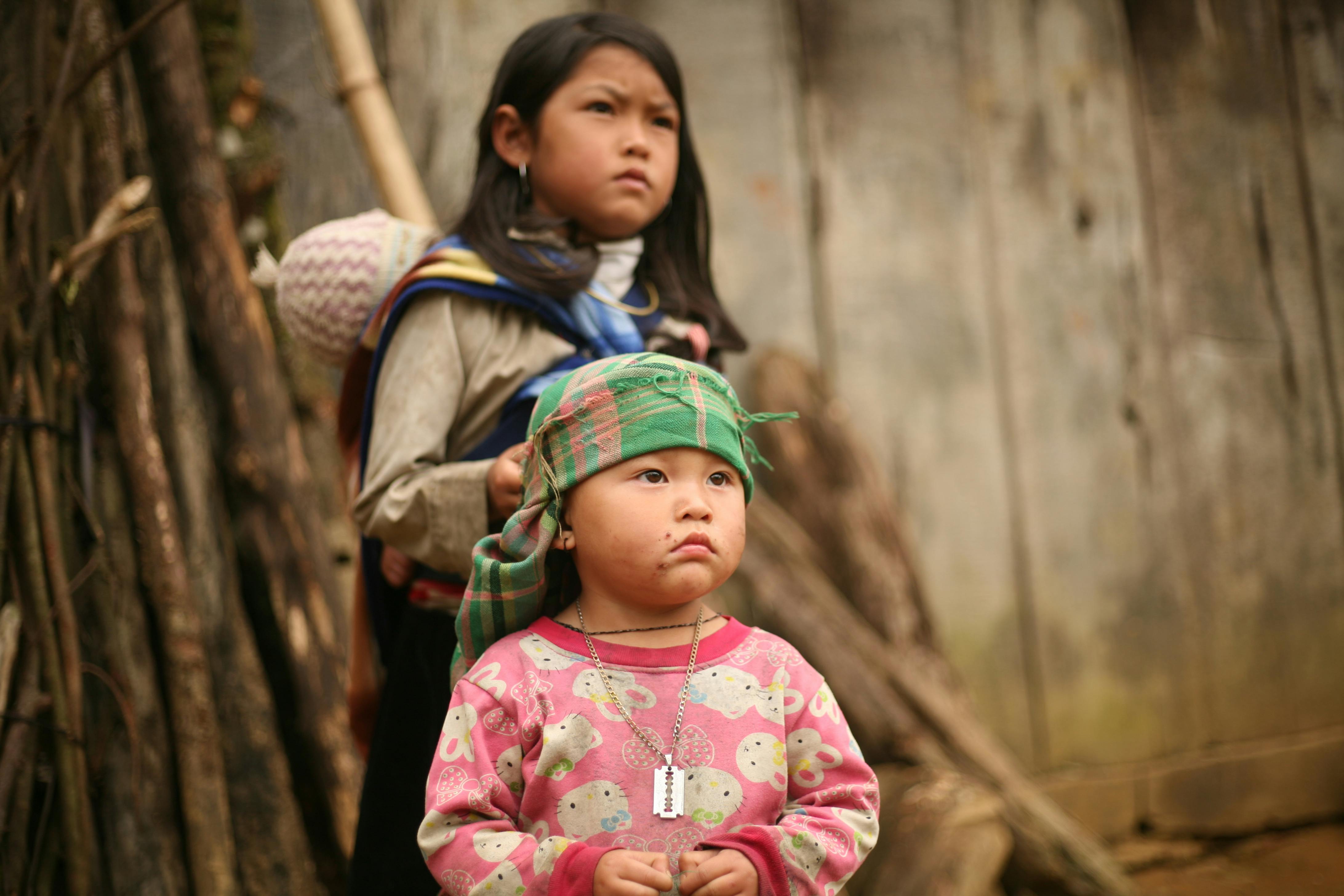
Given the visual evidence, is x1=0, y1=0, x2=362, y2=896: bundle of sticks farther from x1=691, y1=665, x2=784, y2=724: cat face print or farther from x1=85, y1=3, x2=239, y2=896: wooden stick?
x1=691, y1=665, x2=784, y2=724: cat face print

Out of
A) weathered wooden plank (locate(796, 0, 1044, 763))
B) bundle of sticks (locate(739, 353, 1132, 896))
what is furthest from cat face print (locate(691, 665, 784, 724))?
weathered wooden plank (locate(796, 0, 1044, 763))

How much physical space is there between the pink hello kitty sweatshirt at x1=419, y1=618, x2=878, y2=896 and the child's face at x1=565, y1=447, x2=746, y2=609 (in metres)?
0.09

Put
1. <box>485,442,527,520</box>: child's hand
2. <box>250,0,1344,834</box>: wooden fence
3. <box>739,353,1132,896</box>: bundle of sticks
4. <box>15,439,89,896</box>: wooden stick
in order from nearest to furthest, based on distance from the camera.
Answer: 1. <box>485,442,527,520</box>: child's hand
2. <box>15,439,89,896</box>: wooden stick
3. <box>739,353,1132,896</box>: bundle of sticks
4. <box>250,0,1344,834</box>: wooden fence

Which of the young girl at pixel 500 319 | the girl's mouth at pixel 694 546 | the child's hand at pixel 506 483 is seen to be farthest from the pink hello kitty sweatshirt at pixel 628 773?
the young girl at pixel 500 319

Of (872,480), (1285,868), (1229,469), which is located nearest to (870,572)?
(872,480)

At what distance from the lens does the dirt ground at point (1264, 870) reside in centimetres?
310

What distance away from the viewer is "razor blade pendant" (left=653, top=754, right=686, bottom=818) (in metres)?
0.99

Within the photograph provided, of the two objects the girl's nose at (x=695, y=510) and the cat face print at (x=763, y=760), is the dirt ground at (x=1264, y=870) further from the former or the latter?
the girl's nose at (x=695, y=510)

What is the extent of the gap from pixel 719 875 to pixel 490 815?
23 centimetres

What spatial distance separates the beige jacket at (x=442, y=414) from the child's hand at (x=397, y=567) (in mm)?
141

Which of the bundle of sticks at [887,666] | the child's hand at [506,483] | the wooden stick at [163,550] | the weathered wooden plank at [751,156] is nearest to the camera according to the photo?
the child's hand at [506,483]

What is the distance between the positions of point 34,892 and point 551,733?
1.31 meters

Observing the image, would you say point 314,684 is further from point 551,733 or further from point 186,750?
point 551,733

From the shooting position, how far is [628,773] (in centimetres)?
100
